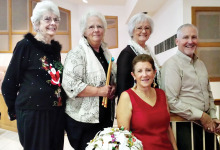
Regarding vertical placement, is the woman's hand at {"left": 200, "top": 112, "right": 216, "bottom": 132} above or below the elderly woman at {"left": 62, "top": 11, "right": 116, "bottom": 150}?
below

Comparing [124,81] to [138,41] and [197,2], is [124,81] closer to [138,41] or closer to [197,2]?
[138,41]

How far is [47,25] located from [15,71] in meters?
0.40

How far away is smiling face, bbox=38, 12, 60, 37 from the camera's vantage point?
157cm

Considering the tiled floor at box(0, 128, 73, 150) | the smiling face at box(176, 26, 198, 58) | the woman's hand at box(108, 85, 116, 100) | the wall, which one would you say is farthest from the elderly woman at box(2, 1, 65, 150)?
the wall

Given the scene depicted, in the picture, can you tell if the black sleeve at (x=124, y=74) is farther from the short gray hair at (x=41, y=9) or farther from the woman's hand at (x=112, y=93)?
the short gray hair at (x=41, y=9)

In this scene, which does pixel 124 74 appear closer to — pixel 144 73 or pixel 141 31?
pixel 144 73

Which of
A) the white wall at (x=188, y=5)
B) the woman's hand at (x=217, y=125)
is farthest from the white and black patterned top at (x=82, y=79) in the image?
the white wall at (x=188, y=5)

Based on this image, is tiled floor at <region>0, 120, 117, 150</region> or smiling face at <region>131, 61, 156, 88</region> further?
tiled floor at <region>0, 120, 117, 150</region>

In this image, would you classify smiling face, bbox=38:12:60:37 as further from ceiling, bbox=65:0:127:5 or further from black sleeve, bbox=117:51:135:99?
ceiling, bbox=65:0:127:5

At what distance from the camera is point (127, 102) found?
4.83 feet

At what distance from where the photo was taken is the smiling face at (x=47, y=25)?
1571 millimetres

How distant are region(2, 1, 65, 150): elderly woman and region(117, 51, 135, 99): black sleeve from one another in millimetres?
449

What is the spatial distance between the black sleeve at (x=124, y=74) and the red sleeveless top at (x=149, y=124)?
0.40ft

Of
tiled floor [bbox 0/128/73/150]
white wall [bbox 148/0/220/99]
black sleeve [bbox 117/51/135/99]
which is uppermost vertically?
white wall [bbox 148/0/220/99]
